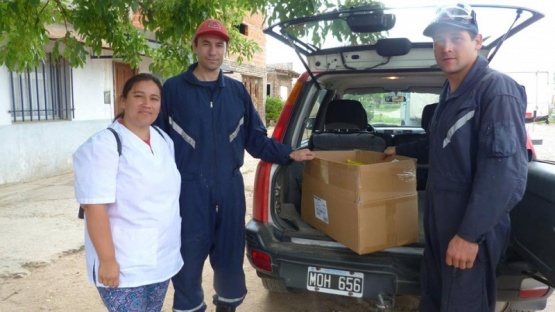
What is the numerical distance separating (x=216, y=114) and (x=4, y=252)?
10.3ft

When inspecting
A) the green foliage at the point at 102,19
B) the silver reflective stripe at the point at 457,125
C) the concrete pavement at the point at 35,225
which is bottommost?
the concrete pavement at the point at 35,225

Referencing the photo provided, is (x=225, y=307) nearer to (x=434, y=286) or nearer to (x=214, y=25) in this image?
(x=434, y=286)

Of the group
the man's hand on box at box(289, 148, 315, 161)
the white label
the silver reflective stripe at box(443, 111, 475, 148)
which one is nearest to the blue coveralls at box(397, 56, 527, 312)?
the silver reflective stripe at box(443, 111, 475, 148)

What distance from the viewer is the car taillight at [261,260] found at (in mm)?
2539

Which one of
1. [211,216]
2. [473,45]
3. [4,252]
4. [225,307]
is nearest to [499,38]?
[473,45]

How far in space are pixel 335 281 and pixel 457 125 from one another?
1052mm

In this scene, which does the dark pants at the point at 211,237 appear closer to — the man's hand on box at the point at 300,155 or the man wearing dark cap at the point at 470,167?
the man's hand on box at the point at 300,155

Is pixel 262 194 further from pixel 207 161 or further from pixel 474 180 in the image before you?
pixel 474 180

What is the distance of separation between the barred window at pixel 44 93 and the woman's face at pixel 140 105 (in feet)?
21.2

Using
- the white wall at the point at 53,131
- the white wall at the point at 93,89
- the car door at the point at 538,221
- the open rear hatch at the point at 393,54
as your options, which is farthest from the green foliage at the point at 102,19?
the white wall at the point at 93,89

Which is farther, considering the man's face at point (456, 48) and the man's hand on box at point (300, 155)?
the man's hand on box at point (300, 155)

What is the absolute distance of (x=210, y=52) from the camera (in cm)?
248

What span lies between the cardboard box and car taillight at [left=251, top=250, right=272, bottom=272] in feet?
1.35

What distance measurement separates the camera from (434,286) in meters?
2.17
